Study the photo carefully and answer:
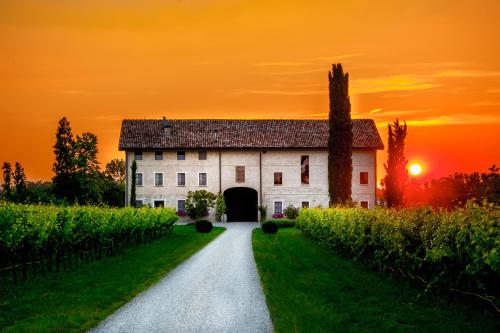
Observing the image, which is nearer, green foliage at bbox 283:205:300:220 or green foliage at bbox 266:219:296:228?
green foliage at bbox 266:219:296:228

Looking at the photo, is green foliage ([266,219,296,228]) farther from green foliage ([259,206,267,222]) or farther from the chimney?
the chimney

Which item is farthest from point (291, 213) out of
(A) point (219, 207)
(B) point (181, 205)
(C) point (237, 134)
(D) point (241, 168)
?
(B) point (181, 205)

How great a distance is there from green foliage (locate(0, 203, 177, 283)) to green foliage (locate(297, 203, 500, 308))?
9622 mm

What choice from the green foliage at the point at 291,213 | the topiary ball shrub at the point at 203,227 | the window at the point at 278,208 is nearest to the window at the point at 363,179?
the green foliage at the point at 291,213

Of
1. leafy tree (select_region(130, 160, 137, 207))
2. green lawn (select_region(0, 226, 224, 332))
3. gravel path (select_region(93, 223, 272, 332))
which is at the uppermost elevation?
leafy tree (select_region(130, 160, 137, 207))

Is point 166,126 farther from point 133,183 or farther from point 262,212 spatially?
point 262,212

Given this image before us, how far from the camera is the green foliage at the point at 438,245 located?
1105 centimetres

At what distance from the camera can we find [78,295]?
13.9 m

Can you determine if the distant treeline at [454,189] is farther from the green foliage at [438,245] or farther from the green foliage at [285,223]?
the green foliage at [438,245]

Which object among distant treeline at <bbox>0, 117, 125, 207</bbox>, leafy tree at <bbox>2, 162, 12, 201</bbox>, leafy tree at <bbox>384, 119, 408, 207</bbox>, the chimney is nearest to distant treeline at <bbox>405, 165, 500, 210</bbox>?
leafy tree at <bbox>384, 119, 408, 207</bbox>

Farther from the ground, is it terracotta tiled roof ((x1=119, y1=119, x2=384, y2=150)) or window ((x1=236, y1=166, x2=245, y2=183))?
terracotta tiled roof ((x1=119, y1=119, x2=384, y2=150))

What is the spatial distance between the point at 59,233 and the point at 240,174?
37.2 metres

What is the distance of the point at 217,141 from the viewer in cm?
5691

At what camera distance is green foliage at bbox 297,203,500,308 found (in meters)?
11.1
